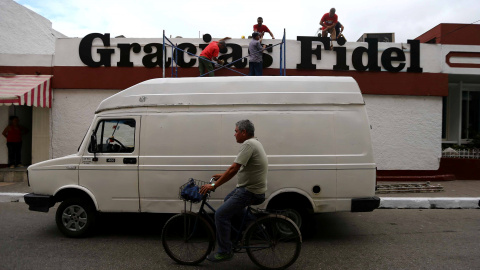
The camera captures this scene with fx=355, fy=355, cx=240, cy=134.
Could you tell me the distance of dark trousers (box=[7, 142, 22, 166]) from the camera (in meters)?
10.7

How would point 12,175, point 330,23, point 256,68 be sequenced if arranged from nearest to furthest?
point 256,68 → point 12,175 → point 330,23

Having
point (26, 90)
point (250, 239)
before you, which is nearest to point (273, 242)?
point (250, 239)

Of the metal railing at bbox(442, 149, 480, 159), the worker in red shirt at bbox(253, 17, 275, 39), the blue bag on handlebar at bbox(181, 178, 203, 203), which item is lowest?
the blue bag on handlebar at bbox(181, 178, 203, 203)

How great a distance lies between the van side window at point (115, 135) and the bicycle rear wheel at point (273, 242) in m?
2.43

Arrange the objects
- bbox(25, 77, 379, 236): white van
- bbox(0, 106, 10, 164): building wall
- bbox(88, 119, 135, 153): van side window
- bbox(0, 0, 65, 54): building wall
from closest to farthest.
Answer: bbox(25, 77, 379, 236): white van → bbox(88, 119, 135, 153): van side window → bbox(0, 106, 10, 164): building wall → bbox(0, 0, 65, 54): building wall

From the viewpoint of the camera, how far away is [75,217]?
554 centimetres

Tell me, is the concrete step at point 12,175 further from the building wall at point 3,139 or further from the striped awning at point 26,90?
the striped awning at point 26,90

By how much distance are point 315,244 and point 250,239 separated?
1537mm

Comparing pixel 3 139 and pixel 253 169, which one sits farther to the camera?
pixel 3 139

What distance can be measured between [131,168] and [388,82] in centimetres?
824

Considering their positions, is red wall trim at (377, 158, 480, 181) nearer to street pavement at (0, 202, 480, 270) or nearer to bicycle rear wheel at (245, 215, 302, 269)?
street pavement at (0, 202, 480, 270)

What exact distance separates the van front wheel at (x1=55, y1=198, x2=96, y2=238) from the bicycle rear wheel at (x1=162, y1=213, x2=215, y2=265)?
Result: 1.79 meters

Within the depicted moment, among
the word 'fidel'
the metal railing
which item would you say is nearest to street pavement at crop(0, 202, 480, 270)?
the metal railing

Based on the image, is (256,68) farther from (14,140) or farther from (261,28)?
(14,140)
